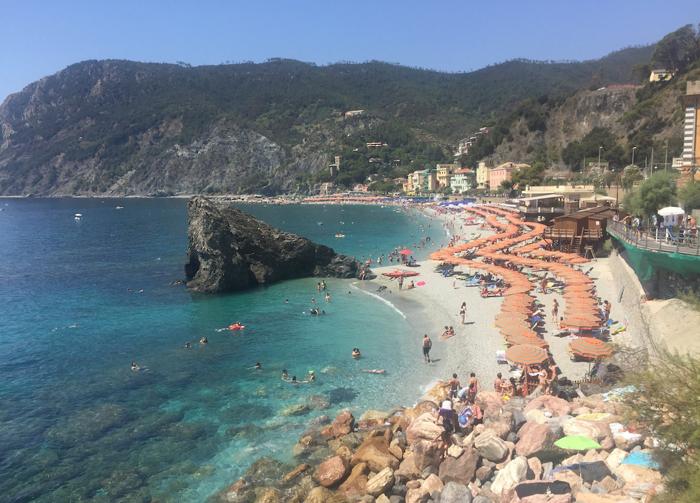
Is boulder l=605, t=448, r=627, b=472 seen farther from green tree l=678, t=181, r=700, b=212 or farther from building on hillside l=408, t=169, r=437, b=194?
building on hillside l=408, t=169, r=437, b=194

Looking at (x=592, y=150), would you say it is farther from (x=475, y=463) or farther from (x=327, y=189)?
(x=327, y=189)

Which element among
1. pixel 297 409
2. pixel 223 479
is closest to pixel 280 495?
pixel 223 479

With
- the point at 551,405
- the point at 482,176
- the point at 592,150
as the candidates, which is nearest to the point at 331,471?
the point at 551,405

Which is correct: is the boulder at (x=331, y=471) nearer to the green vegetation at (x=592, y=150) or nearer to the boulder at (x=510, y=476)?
the boulder at (x=510, y=476)

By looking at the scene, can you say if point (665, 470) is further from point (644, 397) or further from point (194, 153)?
point (194, 153)

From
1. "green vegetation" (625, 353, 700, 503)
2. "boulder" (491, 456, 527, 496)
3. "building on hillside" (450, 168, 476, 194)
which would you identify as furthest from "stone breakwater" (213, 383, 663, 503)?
"building on hillside" (450, 168, 476, 194)

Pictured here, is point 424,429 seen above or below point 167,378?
above
